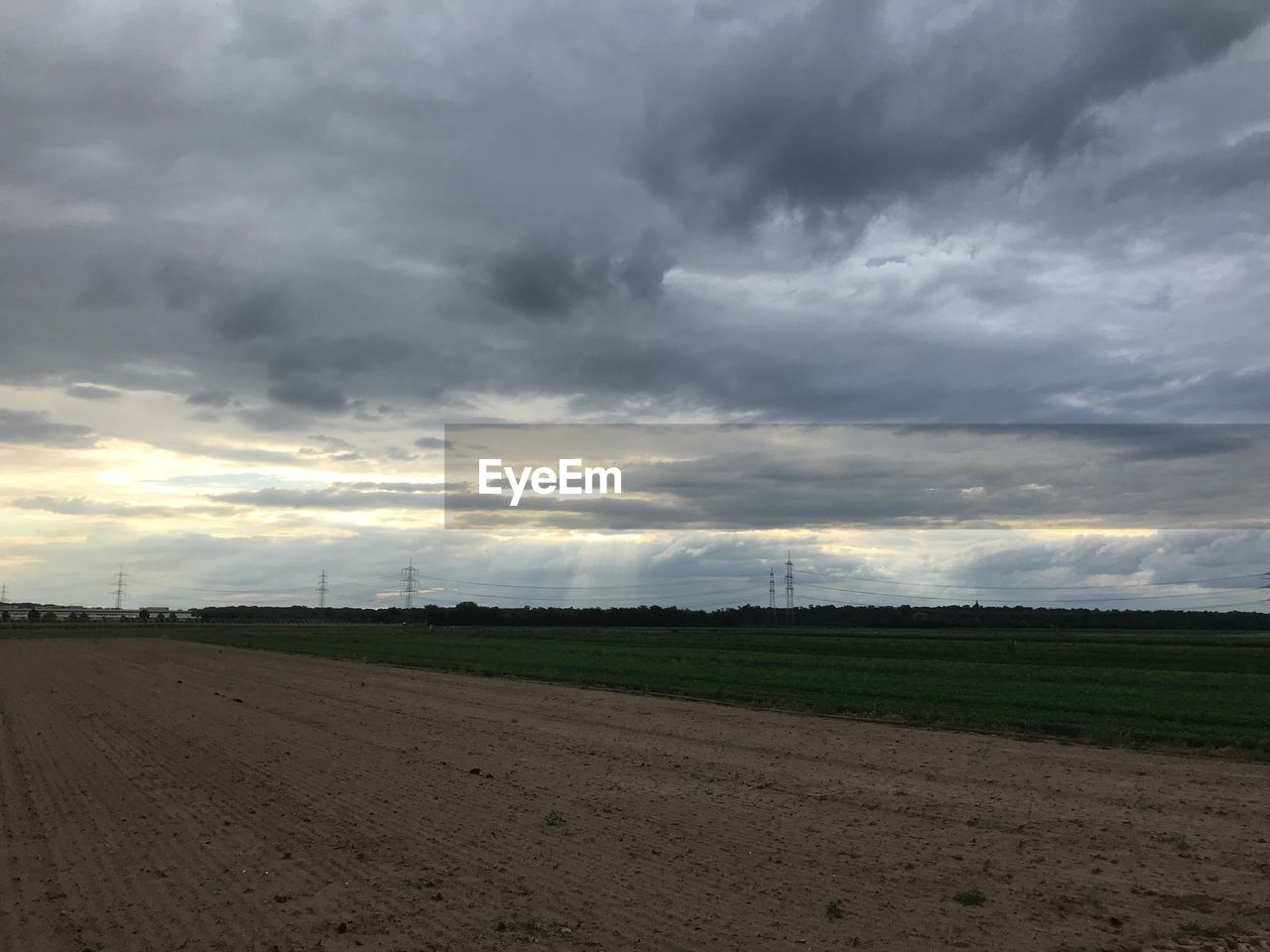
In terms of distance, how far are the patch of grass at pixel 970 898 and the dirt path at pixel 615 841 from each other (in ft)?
0.50

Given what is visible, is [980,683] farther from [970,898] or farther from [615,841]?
[970,898]

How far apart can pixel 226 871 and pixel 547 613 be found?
536ft

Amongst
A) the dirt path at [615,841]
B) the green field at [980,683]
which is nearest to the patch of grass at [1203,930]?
the dirt path at [615,841]

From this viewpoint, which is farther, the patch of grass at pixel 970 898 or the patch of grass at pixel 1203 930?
the patch of grass at pixel 970 898

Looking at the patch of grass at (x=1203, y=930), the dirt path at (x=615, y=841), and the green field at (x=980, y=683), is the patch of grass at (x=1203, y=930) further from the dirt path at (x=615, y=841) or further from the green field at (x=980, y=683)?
the green field at (x=980, y=683)

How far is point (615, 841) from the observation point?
11320mm

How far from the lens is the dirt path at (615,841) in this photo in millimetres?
8336

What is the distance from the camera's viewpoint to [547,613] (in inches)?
6757

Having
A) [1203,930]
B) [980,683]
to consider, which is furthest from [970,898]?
[980,683]

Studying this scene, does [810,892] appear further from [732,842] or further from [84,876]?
[84,876]

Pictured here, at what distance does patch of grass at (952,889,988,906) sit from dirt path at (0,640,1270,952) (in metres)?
0.15

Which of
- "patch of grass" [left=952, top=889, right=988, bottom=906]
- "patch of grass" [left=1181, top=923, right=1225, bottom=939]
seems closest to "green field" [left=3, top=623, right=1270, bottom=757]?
"patch of grass" [left=1181, top=923, right=1225, bottom=939]

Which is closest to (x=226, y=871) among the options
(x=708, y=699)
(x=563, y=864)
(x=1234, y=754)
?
(x=563, y=864)

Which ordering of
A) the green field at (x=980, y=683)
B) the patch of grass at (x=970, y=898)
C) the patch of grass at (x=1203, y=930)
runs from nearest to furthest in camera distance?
the patch of grass at (x=1203, y=930) → the patch of grass at (x=970, y=898) → the green field at (x=980, y=683)
